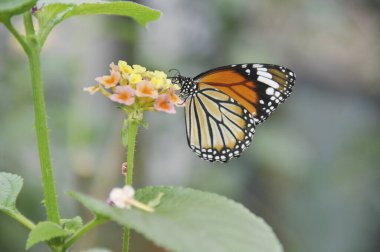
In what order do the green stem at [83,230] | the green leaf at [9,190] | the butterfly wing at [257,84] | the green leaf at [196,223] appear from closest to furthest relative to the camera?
the green leaf at [196,223] < the green stem at [83,230] < the green leaf at [9,190] < the butterfly wing at [257,84]

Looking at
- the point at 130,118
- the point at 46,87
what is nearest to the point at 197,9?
the point at 46,87

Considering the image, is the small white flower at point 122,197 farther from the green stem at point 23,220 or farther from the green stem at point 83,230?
the green stem at point 23,220

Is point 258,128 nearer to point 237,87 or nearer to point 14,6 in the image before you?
point 237,87

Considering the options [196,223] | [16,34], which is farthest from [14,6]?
[196,223]

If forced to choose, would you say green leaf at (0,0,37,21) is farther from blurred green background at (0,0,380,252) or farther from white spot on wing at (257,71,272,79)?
blurred green background at (0,0,380,252)

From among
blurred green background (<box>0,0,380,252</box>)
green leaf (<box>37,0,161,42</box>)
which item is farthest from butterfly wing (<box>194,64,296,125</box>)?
blurred green background (<box>0,0,380,252</box>)

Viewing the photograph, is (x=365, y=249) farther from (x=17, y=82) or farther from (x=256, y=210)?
(x=17, y=82)

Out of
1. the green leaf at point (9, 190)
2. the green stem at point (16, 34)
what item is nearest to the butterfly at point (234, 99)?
the green leaf at point (9, 190)
